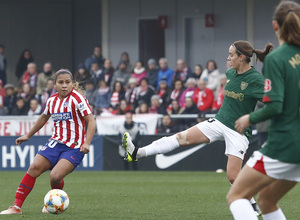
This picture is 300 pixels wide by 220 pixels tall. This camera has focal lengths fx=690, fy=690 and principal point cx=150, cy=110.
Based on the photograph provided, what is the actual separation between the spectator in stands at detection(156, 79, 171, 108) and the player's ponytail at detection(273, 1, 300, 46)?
44.8 feet

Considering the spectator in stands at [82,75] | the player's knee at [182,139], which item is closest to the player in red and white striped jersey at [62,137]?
the player's knee at [182,139]

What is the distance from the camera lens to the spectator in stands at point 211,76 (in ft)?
63.7

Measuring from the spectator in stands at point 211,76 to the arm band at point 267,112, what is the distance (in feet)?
46.0

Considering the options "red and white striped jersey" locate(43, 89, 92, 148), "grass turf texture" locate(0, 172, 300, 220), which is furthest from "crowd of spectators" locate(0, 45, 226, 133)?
"red and white striped jersey" locate(43, 89, 92, 148)

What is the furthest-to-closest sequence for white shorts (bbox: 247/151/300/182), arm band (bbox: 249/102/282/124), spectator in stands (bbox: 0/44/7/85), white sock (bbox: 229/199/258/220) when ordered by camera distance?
spectator in stands (bbox: 0/44/7/85) → white sock (bbox: 229/199/258/220) → white shorts (bbox: 247/151/300/182) → arm band (bbox: 249/102/282/124)

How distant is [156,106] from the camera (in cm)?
1881

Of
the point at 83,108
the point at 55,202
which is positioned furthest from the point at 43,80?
the point at 55,202

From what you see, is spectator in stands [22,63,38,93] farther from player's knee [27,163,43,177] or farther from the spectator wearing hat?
player's knee [27,163,43,177]

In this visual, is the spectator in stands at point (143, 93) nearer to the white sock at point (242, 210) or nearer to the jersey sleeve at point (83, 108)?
the jersey sleeve at point (83, 108)

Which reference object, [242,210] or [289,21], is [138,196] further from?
[289,21]

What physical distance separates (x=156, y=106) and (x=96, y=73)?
10.5 ft

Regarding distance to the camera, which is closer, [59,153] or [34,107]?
[59,153]

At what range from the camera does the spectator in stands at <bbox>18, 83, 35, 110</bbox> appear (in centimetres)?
2010

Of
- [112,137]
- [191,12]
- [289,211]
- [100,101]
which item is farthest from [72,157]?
[191,12]
